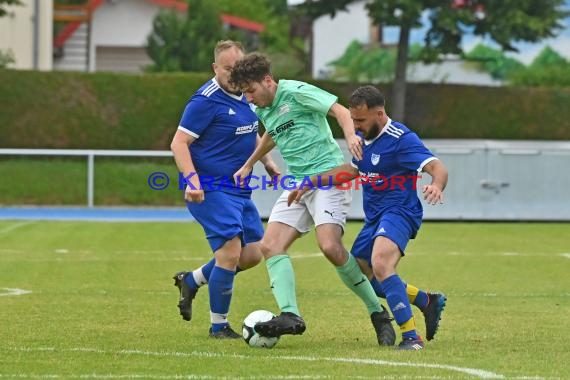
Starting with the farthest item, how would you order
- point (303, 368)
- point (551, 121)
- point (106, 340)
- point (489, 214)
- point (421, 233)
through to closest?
point (551, 121) → point (489, 214) → point (421, 233) → point (106, 340) → point (303, 368)

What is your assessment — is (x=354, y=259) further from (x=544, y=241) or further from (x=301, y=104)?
(x=544, y=241)

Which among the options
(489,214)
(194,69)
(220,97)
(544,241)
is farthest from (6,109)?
(220,97)

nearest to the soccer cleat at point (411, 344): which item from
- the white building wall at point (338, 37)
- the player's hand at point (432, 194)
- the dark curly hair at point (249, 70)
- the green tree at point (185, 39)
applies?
the player's hand at point (432, 194)

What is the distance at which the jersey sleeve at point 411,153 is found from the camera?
324 inches

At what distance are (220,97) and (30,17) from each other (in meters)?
35.1

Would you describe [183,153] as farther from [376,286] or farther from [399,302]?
[399,302]

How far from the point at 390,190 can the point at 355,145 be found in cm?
47

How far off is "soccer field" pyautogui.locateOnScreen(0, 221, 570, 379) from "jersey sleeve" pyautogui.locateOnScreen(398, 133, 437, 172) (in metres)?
1.16

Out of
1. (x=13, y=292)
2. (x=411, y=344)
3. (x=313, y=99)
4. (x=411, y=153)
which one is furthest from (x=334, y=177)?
(x=13, y=292)

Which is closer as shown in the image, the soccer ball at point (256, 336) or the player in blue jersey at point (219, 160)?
the soccer ball at point (256, 336)

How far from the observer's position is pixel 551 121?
33.7 metres

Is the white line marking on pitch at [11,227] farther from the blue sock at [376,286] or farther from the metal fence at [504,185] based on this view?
the blue sock at [376,286]

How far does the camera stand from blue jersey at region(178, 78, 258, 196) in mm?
8875

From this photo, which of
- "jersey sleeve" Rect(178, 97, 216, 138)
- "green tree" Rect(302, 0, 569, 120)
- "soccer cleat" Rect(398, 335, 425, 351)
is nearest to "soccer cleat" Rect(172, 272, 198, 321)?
"jersey sleeve" Rect(178, 97, 216, 138)
